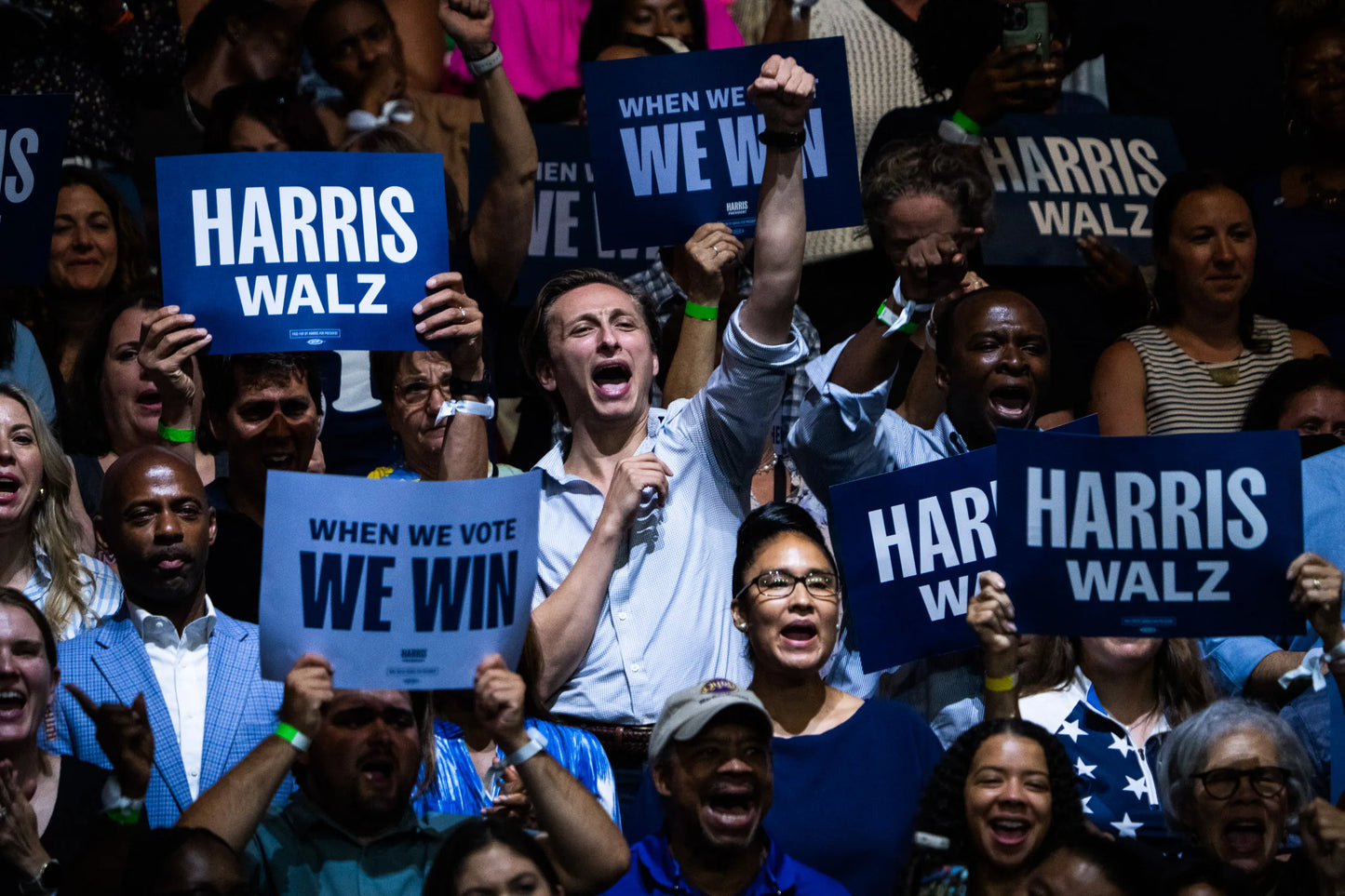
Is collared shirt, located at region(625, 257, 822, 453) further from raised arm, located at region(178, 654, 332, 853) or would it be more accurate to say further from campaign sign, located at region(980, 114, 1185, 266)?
raised arm, located at region(178, 654, 332, 853)

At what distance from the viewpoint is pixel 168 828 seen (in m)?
3.88

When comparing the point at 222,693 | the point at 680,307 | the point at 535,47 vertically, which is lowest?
the point at 222,693

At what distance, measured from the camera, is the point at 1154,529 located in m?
4.31

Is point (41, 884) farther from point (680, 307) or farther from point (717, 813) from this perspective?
point (680, 307)

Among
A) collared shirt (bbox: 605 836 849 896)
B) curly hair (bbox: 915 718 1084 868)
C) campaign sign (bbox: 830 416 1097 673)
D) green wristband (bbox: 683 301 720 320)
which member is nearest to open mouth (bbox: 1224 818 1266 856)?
curly hair (bbox: 915 718 1084 868)

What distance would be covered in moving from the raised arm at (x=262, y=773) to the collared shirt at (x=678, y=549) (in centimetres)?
88

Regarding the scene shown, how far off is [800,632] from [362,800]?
3.32 ft

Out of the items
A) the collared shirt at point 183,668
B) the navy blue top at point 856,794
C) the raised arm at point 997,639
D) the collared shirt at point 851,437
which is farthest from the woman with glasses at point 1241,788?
the collared shirt at point 183,668

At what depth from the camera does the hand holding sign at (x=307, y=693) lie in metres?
3.96

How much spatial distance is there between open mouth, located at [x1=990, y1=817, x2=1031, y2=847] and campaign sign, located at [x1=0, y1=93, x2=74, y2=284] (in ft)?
8.80

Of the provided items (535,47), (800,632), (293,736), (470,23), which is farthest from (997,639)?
(535,47)

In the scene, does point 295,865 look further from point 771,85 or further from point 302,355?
point 771,85

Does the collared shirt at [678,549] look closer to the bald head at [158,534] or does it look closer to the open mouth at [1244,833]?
the bald head at [158,534]

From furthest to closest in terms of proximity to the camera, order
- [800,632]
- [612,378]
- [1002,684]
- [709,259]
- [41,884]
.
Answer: [709,259] → [612,378] → [800,632] → [1002,684] → [41,884]
